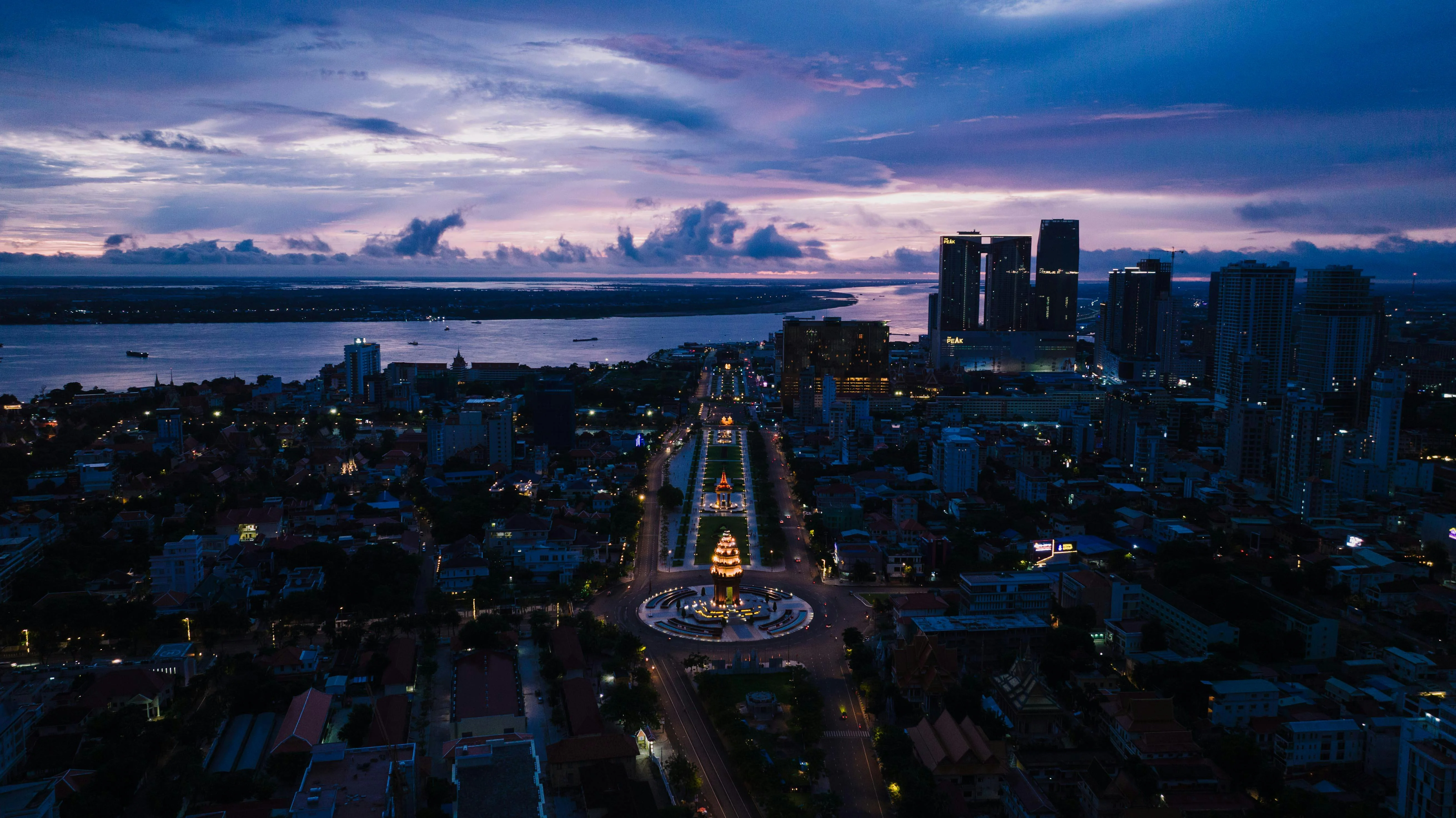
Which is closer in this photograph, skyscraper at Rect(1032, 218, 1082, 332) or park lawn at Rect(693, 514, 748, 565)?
park lawn at Rect(693, 514, 748, 565)

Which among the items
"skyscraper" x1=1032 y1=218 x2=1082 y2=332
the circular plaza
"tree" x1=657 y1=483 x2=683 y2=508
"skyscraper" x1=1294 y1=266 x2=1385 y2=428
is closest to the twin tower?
"skyscraper" x1=1032 y1=218 x2=1082 y2=332

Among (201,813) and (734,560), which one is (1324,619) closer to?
(734,560)

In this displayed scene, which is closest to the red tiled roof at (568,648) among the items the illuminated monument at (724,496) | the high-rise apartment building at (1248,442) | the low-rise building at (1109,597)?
the low-rise building at (1109,597)

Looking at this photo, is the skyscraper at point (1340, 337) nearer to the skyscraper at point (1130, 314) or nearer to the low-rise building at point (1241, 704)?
the skyscraper at point (1130, 314)

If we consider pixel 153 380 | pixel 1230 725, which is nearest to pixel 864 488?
pixel 1230 725

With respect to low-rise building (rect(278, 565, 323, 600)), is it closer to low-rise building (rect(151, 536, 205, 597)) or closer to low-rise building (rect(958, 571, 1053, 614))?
low-rise building (rect(151, 536, 205, 597))

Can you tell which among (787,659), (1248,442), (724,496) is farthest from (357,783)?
(1248,442)
